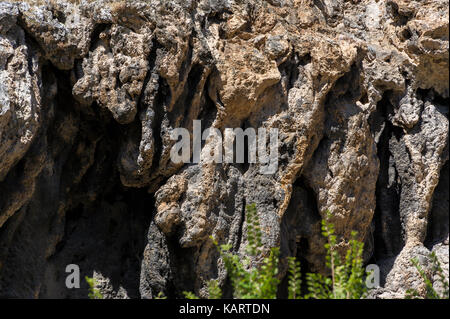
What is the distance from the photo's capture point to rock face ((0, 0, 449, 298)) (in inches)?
A: 271

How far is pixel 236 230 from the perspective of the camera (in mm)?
7492

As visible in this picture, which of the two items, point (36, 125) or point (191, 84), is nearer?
point (36, 125)

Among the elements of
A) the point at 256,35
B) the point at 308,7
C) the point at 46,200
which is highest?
the point at 308,7

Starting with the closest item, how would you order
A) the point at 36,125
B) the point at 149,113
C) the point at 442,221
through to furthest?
1. the point at 36,125
2. the point at 149,113
3. the point at 442,221

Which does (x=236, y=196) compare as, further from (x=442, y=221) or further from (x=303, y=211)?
(x=442, y=221)

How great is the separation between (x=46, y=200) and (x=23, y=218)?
0.27 m

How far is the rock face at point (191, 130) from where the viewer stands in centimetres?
689

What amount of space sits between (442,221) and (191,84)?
13.5ft

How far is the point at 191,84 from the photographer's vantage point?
23.9 feet

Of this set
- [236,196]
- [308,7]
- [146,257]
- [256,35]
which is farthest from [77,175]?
[308,7]

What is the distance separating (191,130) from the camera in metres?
7.26

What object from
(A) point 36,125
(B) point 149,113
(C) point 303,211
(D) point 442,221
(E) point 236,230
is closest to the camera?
(A) point 36,125

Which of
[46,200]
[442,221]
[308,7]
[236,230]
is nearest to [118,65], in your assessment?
[46,200]

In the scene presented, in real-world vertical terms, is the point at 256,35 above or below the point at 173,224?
above
